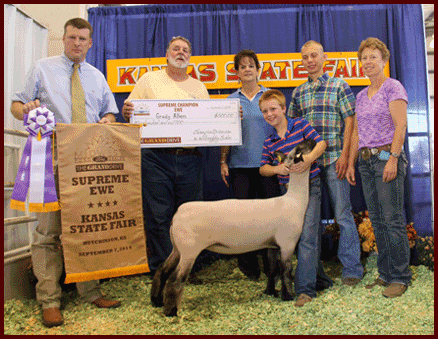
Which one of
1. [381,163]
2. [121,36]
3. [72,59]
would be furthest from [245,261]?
[121,36]

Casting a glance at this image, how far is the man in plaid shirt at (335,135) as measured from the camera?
8.48 ft

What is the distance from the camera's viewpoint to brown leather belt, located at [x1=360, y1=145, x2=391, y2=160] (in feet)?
7.89

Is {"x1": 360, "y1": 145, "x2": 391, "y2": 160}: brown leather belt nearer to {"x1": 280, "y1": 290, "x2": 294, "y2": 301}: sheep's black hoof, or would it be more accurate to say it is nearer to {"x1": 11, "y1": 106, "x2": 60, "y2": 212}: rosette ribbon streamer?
{"x1": 280, "y1": 290, "x2": 294, "y2": 301}: sheep's black hoof

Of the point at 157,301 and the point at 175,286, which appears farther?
the point at 157,301

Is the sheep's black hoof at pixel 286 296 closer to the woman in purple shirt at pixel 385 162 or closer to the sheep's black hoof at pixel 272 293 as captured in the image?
the sheep's black hoof at pixel 272 293

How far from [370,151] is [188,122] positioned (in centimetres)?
146

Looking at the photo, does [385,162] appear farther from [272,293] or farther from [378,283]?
[272,293]

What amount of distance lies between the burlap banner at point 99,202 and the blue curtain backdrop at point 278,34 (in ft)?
5.49

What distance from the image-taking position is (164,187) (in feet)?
9.06

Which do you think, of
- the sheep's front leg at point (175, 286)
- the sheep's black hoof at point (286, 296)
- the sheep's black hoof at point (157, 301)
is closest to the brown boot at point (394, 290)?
the sheep's black hoof at point (286, 296)

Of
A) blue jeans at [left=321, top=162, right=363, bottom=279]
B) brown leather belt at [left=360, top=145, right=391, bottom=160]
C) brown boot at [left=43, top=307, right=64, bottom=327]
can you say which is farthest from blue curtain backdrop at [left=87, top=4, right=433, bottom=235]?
brown boot at [left=43, top=307, right=64, bottom=327]

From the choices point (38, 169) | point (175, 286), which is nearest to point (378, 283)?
point (175, 286)

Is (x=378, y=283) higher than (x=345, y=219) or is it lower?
lower

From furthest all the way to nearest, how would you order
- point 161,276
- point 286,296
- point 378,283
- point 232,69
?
1. point 232,69
2. point 378,283
3. point 286,296
4. point 161,276
